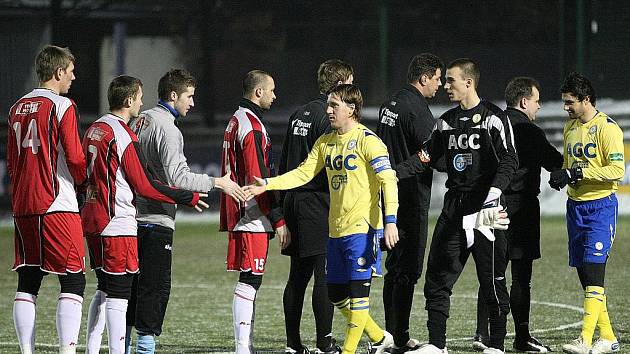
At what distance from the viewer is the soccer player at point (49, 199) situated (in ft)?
24.3

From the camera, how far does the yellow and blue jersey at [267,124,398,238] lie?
25.0 feet

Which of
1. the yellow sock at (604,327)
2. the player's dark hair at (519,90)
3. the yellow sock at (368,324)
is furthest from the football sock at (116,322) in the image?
the yellow sock at (604,327)

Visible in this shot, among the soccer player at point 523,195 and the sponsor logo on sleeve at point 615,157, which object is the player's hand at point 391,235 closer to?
the soccer player at point 523,195

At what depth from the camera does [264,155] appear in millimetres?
8102

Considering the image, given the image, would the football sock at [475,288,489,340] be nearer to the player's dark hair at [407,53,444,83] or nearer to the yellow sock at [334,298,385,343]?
the yellow sock at [334,298,385,343]

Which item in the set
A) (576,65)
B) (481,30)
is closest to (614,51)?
(576,65)

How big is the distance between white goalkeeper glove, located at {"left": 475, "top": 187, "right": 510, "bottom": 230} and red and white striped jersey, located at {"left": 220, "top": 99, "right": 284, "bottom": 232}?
136 centimetres

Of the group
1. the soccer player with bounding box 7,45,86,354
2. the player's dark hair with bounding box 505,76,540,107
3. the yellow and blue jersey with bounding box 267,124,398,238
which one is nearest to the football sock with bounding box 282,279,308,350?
the yellow and blue jersey with bounding box 267,124,398,238

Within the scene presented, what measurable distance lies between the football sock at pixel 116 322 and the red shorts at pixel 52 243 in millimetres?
301

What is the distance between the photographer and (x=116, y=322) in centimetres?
757

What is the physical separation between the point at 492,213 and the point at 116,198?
2.46 m

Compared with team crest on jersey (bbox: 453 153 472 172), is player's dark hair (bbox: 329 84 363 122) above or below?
above

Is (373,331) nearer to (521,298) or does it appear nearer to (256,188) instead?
(256,188)

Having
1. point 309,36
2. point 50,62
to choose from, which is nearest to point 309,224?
point 50,62
